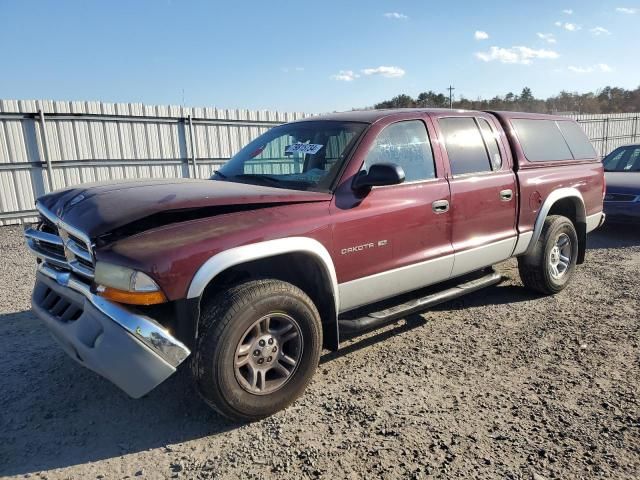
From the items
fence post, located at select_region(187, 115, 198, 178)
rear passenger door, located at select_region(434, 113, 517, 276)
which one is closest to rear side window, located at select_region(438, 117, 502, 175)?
rear passenger door, located at select_region(434, 113, 517, 276)

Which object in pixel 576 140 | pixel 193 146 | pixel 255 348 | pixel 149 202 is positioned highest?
pixel 193 146

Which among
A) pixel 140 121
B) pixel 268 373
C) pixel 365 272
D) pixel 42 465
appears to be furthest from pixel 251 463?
pixel 140 121

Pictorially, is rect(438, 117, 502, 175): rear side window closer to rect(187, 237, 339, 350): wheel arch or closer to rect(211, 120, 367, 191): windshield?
rect(211, 120, 367, 191): windshield

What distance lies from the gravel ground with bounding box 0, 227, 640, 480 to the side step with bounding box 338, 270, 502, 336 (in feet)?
1.22

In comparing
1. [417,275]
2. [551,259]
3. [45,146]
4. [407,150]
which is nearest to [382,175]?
[407,150]

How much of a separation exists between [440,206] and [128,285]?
250 centimetres

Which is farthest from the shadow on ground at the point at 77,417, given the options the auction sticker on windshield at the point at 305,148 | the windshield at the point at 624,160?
the windshield at the point at 624,160

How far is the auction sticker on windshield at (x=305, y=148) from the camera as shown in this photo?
12.4 ft

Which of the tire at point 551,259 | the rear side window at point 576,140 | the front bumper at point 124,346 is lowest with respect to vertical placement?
the tire at point 551,259

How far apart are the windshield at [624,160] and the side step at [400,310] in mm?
6428

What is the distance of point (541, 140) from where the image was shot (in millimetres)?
5176

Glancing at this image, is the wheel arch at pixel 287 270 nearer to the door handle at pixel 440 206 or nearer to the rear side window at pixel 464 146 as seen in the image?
the door handle at pixel 440 206

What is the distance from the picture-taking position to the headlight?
8.31 feet

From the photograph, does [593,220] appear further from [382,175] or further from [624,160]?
[624,160]
